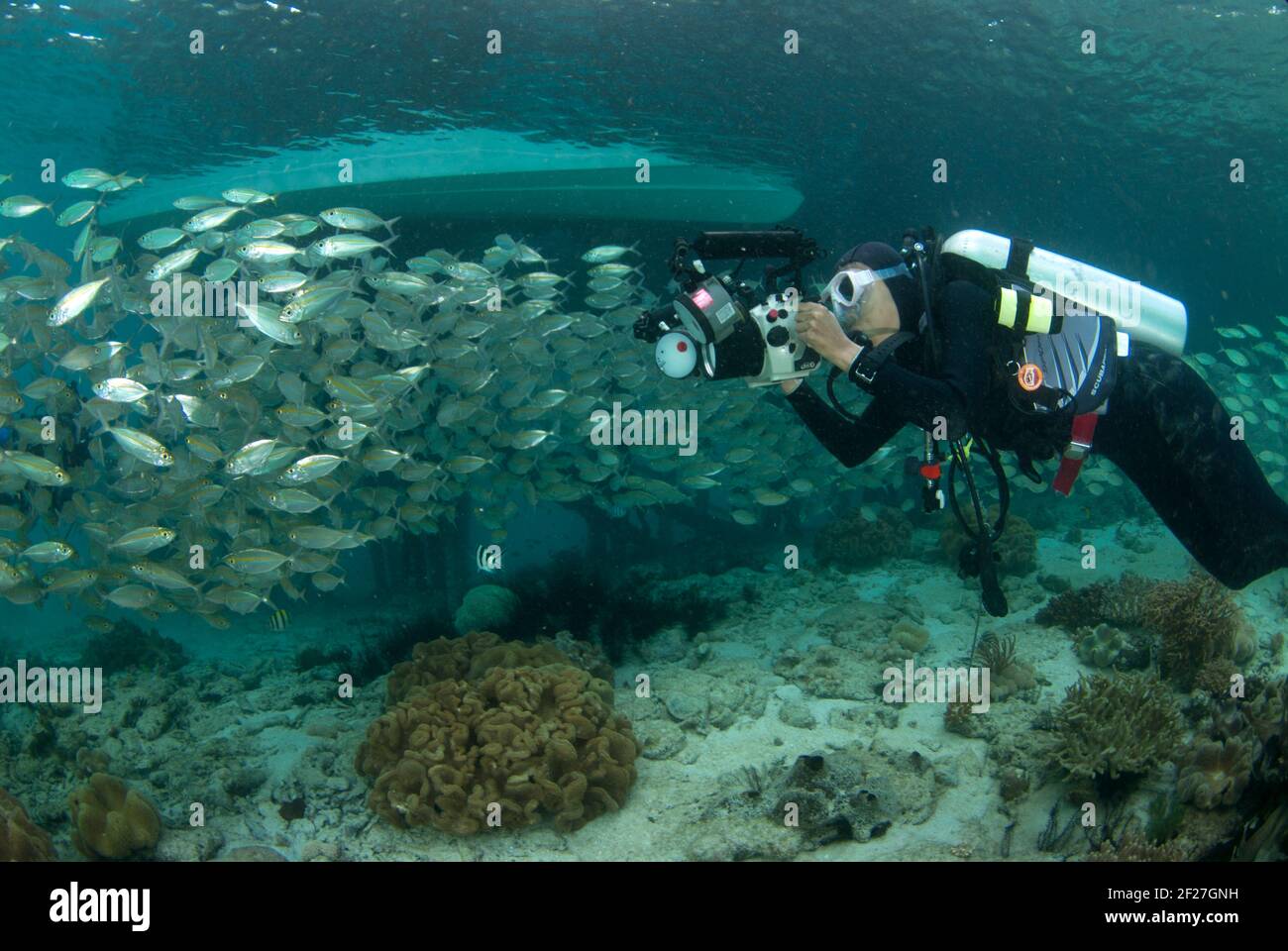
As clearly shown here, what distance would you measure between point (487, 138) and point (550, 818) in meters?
13.8

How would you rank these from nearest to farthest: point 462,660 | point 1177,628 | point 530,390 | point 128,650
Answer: point 1177,628, point 462,660, point 530,390, point 128,650

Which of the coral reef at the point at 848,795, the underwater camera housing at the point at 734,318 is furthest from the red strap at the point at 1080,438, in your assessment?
the coral reef at the point at 848,795

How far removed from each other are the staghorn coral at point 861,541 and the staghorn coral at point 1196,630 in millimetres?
5974

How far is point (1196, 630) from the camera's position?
588cm

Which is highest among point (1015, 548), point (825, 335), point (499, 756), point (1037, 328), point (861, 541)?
point (1037, 328)

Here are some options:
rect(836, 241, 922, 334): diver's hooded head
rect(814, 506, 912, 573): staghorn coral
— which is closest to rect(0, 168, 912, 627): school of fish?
rect(836, 241, 922, 334): diver's hooded head

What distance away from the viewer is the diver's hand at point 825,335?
3.87 metres

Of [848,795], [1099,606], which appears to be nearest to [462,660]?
[848,795]

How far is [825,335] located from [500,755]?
3.48 m

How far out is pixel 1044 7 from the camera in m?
13.1

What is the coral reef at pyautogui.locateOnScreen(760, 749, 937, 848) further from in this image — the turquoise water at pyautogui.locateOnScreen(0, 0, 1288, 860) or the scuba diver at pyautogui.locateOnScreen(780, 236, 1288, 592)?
the scuba diver at pyautogui.locateOnScreen(780, 236, 1288, 592)

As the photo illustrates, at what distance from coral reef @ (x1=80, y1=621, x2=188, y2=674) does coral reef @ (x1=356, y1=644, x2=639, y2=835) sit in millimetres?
7527

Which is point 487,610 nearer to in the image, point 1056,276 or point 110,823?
point 110,823

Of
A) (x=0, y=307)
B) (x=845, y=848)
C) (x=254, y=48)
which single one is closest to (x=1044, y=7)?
(x=254, y=48)
